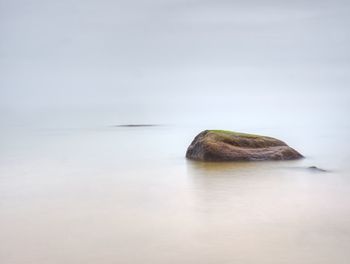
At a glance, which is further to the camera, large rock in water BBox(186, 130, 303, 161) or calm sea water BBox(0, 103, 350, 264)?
large rock in water BBox(186, 130, 303, 161)

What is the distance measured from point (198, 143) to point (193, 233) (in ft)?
33.3

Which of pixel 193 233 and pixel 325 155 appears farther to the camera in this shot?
pixel 325 155

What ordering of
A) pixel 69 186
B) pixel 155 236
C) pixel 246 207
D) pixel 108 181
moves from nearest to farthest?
pixel 155 236
pixel 246 207
pixel 69 186
pixel 108 181

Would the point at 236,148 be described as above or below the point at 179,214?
above

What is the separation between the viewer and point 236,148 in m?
17.6

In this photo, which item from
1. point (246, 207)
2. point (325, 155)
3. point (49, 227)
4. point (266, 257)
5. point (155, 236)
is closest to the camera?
point (266, 257)

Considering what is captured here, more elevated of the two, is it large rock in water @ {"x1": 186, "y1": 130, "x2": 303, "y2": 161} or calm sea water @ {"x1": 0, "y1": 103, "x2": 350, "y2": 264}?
large rock in water @ {"x1": 186, "y1": 130, "x2": 303, "y2": 161}

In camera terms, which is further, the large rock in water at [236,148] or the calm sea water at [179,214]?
the large rock in water at [236,148]

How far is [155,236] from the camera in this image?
8477 mm

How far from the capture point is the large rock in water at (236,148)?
1752cm

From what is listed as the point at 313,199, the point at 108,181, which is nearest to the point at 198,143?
the point at 108,181

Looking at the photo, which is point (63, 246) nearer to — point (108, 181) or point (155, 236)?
point (155, 236)

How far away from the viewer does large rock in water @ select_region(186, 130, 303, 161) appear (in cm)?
1752

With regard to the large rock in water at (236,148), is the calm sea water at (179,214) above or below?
below
